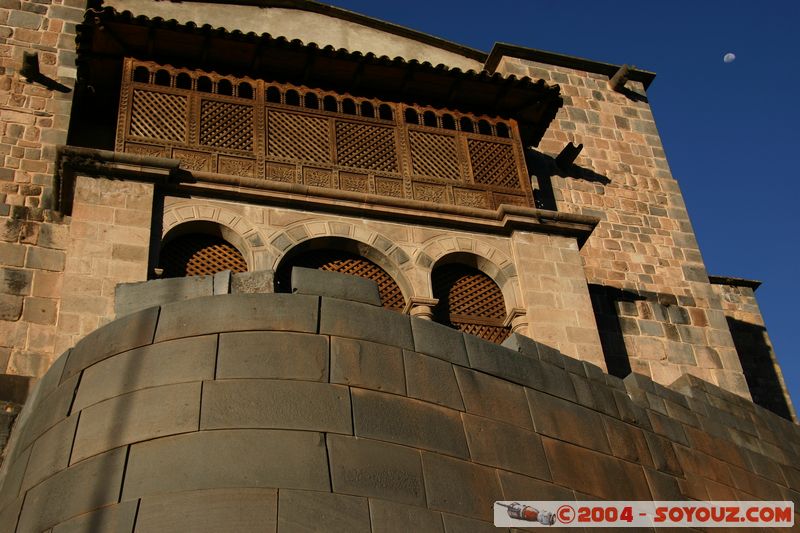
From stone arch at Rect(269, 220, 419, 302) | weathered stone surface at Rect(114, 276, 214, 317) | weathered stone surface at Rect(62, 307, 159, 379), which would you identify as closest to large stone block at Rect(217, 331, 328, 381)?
weathered stone surface at Rect(62, 307, 159, 379)

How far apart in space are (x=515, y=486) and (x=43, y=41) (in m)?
11.2

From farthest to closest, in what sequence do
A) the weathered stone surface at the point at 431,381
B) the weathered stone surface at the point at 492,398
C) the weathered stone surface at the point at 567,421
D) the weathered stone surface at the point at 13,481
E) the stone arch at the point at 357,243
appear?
the stone arch at the point at 357,243 → the weathered stone surface at the point at 567,421 → the weathered stone surface at the point at 492,398 → the weathered stone surface at the point at 431,381 → the weathered stone surface at the point at 13,481

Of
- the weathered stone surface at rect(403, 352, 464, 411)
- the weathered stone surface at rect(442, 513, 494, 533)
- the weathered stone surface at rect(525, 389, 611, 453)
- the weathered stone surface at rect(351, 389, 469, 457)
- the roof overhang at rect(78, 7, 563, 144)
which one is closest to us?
the weathered stone surface at rect(442, 513, 494, 533)

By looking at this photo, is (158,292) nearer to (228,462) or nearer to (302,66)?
(228,462)

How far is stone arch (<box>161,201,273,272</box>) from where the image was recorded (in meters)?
12.0

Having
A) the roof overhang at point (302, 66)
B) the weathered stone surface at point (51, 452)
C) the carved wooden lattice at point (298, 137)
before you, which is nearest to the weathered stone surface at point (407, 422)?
the weathered stone surface at point (51, 452)

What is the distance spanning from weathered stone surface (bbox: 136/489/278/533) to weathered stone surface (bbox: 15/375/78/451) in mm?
1552

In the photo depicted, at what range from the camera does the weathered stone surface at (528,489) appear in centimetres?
712

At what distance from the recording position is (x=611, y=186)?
17156 millimetres

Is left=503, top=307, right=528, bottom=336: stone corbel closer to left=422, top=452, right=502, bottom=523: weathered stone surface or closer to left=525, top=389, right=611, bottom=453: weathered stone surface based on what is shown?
left=525, top=389, right=611, bottom=453: weathered stone surface

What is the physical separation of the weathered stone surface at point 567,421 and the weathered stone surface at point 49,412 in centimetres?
373

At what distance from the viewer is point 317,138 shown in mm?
13711

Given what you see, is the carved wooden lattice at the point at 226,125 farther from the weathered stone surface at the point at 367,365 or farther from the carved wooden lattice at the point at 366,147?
the weathered stone surface at the point at 367,365

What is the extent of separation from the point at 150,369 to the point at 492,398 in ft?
8.98
